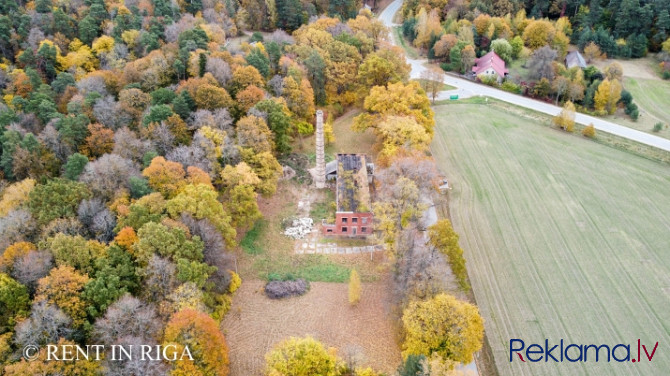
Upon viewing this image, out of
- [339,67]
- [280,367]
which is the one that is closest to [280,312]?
[280,367]

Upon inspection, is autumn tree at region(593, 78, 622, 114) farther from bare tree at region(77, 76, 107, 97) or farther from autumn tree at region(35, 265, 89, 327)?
autumn tree at region(35, 265, 89, 327)

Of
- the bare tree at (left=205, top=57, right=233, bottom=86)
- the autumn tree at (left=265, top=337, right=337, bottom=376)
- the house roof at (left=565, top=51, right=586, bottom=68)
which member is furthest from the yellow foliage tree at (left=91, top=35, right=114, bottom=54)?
the house roof at (left=565, top=51, right=586, bottom=68)

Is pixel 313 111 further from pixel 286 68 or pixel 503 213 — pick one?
pixel 503 213

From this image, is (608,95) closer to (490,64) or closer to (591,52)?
(591,52)

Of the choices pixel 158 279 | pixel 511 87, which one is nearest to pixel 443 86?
pixel 511 87

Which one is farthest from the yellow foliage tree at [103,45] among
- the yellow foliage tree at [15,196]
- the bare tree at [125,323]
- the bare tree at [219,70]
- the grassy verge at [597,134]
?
the grassy verge at [597,134]
